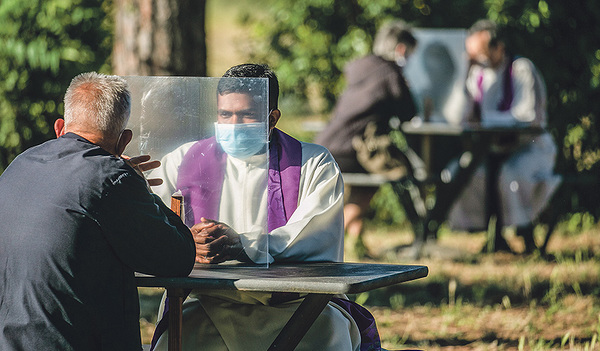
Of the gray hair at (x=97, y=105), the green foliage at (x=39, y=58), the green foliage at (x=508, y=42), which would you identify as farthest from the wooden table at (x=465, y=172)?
the gray hair at (x=97, y=105)

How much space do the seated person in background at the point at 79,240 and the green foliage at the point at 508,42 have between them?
576cm

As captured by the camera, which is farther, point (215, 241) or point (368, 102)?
point (368, 102)

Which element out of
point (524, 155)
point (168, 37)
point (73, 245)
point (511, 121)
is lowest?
point (524, 155)

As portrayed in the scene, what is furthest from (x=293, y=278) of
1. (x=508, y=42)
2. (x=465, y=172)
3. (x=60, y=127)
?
(x=508, y=42)

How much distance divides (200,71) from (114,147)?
3053 millimetres

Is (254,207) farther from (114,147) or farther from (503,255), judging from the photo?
(503,255)

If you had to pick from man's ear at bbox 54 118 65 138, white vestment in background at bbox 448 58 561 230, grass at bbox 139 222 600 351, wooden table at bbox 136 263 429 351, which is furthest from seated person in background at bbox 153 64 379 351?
white vestment in background at bbox 448 58 561 230

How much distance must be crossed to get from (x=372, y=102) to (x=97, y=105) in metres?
4.72

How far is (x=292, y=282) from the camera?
9.29ft

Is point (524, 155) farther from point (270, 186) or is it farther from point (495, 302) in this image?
point (270, 186)

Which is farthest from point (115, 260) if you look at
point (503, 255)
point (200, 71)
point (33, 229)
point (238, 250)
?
point (503, 255)

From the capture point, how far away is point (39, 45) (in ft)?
26.2

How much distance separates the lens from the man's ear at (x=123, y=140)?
119 inches

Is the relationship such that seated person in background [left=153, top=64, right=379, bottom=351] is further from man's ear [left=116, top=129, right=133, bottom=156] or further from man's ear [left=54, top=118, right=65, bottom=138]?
man's ear [left=54, top=118, right=65, bottom=138]
